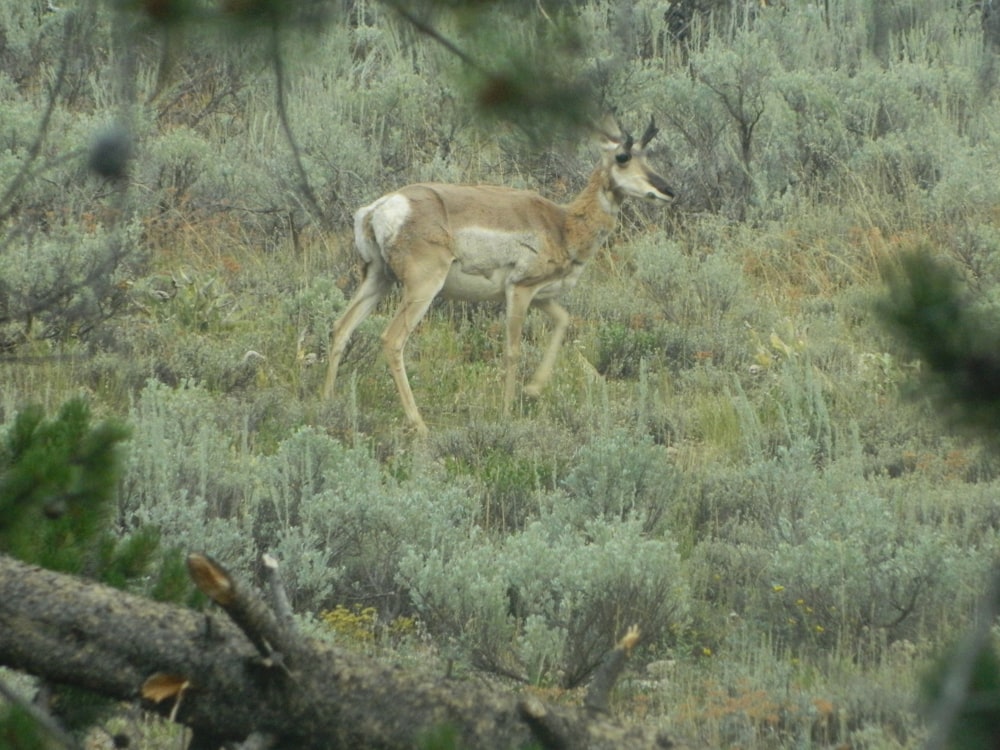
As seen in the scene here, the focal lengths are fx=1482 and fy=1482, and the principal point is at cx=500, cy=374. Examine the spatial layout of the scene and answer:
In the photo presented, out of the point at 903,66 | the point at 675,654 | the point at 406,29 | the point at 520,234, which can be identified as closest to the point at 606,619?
the point at 675,654

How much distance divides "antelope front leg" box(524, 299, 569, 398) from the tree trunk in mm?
6444

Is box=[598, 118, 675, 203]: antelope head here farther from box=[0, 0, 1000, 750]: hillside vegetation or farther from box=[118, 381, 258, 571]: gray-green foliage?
box=[118, 381, 258, 571]: gray-green foliage

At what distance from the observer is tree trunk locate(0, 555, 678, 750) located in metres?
2.80

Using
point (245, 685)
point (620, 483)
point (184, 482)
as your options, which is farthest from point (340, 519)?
point (245, 685)

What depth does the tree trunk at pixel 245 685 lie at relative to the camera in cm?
280

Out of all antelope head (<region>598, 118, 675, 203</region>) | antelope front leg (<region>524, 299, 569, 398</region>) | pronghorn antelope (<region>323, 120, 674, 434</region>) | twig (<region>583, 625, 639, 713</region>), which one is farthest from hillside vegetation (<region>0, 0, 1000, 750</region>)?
twig (<region>583, 625, 639, 713</region>)

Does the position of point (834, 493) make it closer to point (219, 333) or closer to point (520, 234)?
point (520, 234)

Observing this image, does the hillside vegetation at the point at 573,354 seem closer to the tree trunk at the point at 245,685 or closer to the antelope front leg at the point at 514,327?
the antelope front leg at the point at 514,327

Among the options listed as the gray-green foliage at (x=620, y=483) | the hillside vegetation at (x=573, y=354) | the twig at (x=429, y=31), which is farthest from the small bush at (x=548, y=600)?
the twig at (x=429, y=31)

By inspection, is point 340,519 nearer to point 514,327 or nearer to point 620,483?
point 620,483

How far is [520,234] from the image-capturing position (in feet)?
31.9

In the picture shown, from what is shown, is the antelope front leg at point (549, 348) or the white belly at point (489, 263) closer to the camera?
the antelope front leg at point (549, 348)

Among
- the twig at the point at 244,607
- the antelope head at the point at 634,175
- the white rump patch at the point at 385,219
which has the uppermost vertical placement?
the twig at the point at 244,607

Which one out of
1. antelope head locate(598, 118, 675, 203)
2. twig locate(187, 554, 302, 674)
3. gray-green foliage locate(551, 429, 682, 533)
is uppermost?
twig locate(187, 554, 302, 674)
